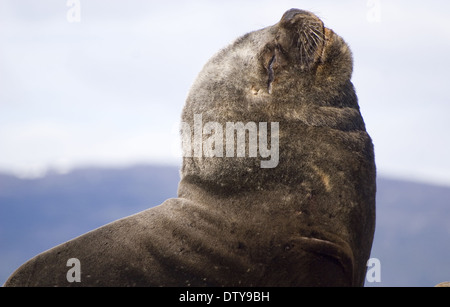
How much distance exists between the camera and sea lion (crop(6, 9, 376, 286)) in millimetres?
3457

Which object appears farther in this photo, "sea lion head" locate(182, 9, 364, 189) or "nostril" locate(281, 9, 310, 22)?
"nostril" locate(281, 9, 310, 22)

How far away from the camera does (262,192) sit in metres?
3.71

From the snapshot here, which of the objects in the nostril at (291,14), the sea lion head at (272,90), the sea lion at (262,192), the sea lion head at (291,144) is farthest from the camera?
the nostril at (291,14)

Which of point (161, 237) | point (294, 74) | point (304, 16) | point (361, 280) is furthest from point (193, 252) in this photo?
point (304, 16)

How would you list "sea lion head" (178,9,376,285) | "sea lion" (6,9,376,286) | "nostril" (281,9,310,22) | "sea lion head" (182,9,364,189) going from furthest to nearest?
1. "nostril" (281,9,310,22)
2. "sea lion head" (182,9,364,189)
3. "sea lion head" (178,9,376,285)
4. "sea lion" (6,9,376,286)

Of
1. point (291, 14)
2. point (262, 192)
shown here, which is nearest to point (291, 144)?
point (262, 192)

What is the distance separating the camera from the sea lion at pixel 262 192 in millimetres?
3457

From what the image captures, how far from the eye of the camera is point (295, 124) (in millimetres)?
3865

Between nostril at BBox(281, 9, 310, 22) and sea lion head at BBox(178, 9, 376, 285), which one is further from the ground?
nostril at BBox(281, 9, 310, 22)

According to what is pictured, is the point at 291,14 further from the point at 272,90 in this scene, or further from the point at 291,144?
the point at 291,144

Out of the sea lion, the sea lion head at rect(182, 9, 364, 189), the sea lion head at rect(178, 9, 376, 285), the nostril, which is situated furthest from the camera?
the nostril
